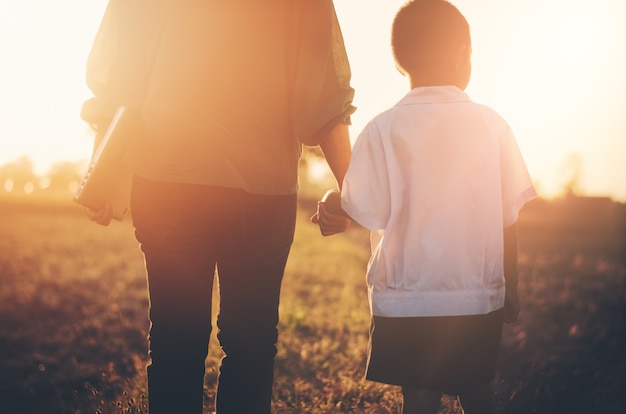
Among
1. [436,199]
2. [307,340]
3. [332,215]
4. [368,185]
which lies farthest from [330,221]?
[307,340]

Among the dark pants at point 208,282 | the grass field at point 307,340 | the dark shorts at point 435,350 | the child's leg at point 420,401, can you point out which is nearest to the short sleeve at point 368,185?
the dark pants at point 208,282

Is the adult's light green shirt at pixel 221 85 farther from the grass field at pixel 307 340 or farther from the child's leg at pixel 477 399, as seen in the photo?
the grass field at pixel 307 340

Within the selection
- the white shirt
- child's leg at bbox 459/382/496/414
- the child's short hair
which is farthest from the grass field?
the child's short hair

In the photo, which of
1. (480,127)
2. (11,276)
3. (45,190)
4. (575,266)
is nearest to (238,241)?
(480,127)

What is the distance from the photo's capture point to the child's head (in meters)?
2.64

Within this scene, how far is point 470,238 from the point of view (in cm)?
250

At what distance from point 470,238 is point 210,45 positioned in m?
1.15

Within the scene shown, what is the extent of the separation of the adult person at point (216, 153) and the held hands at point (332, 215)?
31cm

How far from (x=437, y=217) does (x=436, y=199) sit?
2.7 inches

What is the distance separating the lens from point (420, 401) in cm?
258

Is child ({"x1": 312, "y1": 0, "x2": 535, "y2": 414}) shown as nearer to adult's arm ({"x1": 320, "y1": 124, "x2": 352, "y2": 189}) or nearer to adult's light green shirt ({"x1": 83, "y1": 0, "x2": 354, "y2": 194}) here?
adult's arm ({"x1": 320, "y1": 124, "x2": 352, "y2": 189})

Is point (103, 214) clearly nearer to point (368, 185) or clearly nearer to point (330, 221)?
point (330, 221)

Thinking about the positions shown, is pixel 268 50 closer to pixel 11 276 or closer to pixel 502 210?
pixel 502 210

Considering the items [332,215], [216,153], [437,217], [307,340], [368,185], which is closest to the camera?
[216,153]
